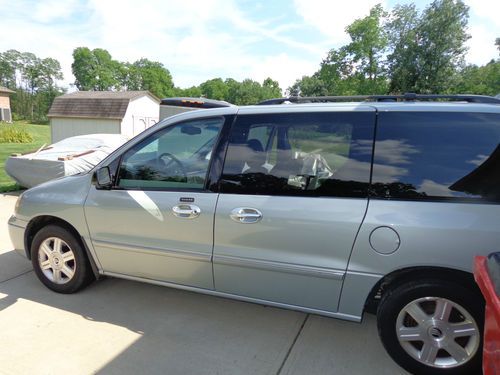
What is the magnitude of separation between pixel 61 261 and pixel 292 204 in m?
2.35

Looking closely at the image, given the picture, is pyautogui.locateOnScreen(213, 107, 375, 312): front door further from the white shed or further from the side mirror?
the white shed

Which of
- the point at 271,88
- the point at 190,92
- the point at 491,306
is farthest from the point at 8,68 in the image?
the point at 491,306

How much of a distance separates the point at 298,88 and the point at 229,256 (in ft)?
206

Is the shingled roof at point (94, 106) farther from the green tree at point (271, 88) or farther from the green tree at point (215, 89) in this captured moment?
the green tree at point (215, 89)

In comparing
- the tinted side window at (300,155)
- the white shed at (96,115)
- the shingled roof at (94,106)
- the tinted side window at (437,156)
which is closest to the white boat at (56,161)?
the tinted side window at (300,155)

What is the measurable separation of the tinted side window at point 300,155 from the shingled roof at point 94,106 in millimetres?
16992

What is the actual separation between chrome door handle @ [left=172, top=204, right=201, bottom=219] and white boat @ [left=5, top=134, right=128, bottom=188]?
4696 mm

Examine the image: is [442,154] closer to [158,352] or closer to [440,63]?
[158,352]

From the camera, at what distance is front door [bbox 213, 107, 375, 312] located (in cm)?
230

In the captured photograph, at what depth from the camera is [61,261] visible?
129 inches

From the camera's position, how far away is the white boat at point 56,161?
667cm

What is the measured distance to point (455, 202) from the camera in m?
2.07

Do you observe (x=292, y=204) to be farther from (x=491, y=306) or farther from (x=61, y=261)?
(x=61, y=261)

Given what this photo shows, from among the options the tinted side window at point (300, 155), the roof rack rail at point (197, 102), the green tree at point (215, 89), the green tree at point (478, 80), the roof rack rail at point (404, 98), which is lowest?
the tinted side window at point (300, 155)
